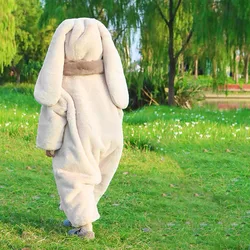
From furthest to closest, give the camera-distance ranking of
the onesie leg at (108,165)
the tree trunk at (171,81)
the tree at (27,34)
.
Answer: the tree at (27,34), the tree trunk at (171,81), the onesie leg at (108,165)

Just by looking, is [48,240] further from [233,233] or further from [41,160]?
[41,160]

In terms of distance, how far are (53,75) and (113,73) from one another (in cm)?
45

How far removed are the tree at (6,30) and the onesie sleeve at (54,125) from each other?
15.3m

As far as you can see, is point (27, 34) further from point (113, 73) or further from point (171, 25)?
point (113, 73)

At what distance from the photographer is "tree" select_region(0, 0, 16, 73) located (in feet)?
60.4

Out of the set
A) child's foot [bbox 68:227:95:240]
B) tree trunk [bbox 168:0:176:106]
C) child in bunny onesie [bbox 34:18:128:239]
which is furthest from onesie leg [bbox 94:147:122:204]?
tree trunk [bbox 168:0:176:106]

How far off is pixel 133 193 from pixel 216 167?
177 cm

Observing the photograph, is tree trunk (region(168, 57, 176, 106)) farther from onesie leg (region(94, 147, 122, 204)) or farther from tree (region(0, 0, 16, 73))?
onesie leg (region(94, 147, 122, 204))

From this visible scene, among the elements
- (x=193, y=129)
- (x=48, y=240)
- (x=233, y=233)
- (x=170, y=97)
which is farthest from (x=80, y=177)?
(x=170, y=97)

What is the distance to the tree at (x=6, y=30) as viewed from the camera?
18406 millimetres

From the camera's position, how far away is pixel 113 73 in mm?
3920

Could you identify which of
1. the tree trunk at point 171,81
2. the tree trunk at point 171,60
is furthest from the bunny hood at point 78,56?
the tree trunk at point 171,81

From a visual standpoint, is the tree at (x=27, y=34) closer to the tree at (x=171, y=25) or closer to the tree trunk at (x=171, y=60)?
the tree at (x=171, y=25)

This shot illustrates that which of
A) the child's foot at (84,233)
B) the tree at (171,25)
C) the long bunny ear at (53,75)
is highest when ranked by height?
the tree at (171,25)
